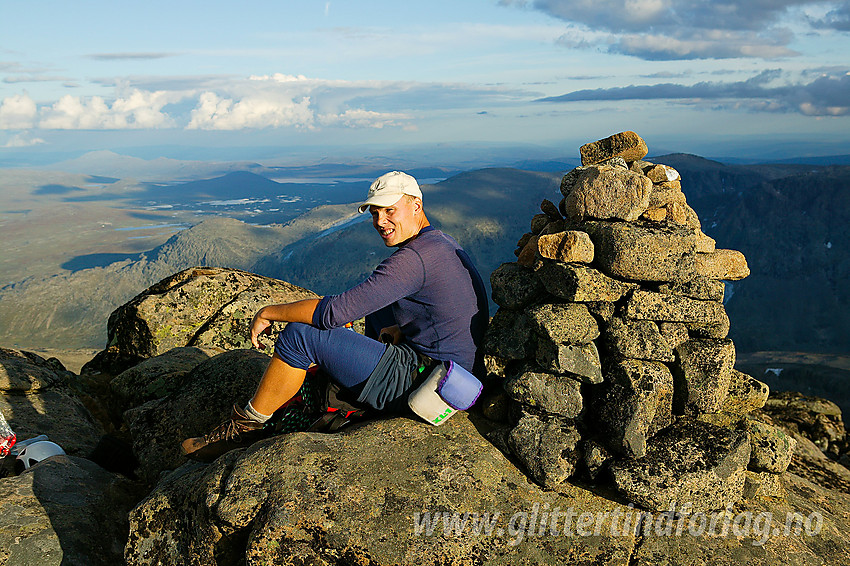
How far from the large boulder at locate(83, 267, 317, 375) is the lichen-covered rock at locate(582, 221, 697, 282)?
1145 centimetres

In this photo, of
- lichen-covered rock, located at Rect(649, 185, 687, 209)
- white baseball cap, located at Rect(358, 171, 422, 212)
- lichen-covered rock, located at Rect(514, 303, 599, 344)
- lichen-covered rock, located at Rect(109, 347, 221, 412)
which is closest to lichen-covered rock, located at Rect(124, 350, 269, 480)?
lichen-covered rock, located at Rect(109, 347, 221, 412)

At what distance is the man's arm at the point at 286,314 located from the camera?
29.1ft

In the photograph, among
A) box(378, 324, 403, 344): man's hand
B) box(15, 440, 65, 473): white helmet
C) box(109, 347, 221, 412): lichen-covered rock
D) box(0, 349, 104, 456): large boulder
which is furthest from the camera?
box(109, 347, 221, 412): lichen-covered rock

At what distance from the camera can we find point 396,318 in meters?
9.61

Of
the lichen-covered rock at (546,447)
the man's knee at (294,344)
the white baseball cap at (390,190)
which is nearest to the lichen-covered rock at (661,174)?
the white baseball cap at (390,190)

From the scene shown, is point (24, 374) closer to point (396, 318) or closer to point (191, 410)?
point (191, 410)

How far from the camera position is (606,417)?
8.95 m

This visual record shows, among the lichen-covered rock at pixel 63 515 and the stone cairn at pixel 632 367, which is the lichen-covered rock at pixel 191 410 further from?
the stone cairn at pixel 632 367

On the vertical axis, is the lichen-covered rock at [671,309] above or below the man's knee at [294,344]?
above

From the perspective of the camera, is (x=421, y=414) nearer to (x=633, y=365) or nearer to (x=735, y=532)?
(x=633, y=365)

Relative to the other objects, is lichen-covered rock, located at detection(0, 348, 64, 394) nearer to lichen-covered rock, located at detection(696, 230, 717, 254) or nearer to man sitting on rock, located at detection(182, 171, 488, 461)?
man sitting on rock, located at detection(182, 171, 488, 461)

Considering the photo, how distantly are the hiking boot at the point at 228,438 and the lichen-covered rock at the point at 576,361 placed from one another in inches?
193

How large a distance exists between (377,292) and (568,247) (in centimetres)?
313

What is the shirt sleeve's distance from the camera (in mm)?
8523
